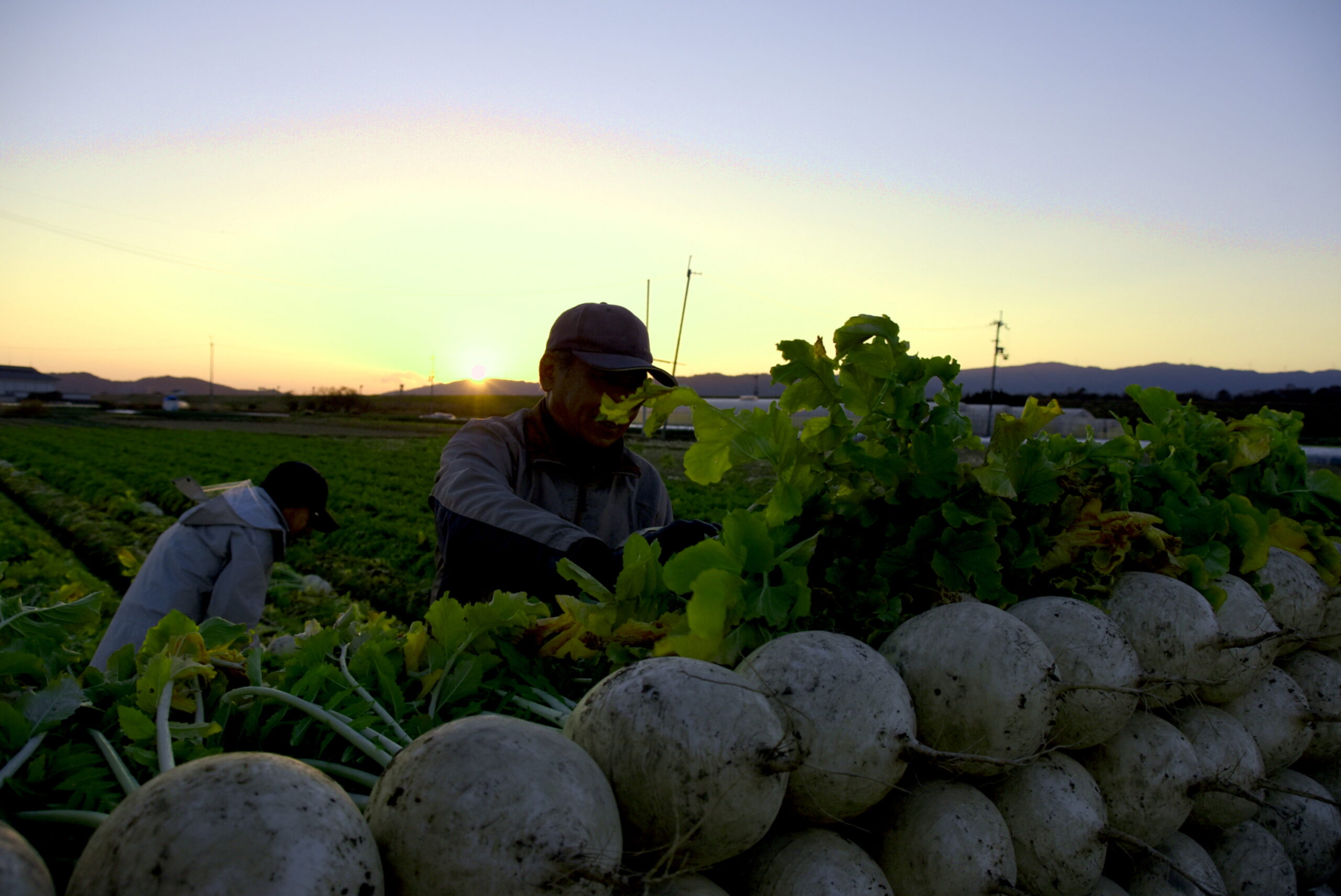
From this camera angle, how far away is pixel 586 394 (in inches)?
125

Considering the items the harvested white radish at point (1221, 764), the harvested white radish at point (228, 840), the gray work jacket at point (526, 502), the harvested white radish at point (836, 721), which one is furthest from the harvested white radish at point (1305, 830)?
the harvested white radish at point (228, 840)

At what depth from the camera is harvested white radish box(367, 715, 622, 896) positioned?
1.08m

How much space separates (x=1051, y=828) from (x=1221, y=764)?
890 millimetres

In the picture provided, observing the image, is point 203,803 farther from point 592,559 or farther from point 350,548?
point 350,548

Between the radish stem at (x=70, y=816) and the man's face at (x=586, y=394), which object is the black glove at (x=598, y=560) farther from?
the radish stem at (x=70, y=816)

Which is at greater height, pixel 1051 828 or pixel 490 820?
pixel 490 820

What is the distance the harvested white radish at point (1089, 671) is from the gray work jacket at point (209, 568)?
13.1ft

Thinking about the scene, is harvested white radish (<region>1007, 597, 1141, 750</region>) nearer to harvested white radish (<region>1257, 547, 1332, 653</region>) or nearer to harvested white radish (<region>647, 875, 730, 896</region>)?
harvested white radish (<region>647, 875, 730, 896</region>)

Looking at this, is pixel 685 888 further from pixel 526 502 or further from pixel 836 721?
pixel 526 502

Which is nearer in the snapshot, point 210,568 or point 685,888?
point 685,888

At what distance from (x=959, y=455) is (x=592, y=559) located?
1.14m

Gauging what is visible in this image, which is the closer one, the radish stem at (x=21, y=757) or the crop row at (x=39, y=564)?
the radish stem at (x=21, y=757)

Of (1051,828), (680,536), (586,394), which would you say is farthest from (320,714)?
(586,394)

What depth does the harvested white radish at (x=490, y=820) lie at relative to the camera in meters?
1.08
